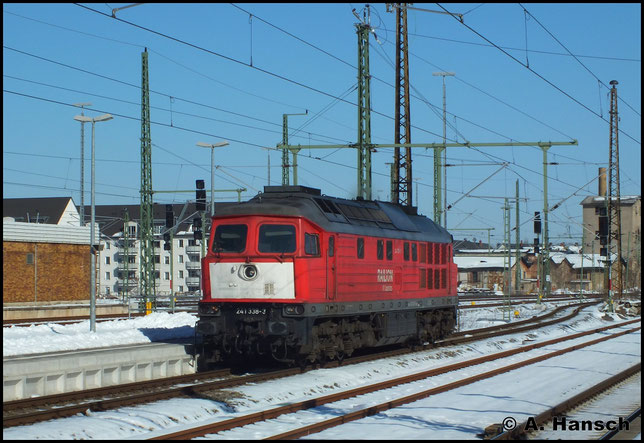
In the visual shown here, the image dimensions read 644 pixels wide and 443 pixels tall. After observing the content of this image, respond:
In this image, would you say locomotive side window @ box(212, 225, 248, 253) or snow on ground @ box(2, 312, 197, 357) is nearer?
locomotive side window @ box(212, 225, 248, 253)

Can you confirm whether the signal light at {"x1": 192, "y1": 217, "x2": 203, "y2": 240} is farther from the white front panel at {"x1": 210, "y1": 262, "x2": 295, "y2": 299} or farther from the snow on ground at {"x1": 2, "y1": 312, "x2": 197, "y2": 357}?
the white front panel at {"x1": 210, "y1": 262, "x2": 295, "y2": 299}

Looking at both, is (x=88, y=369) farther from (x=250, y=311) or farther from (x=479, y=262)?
(x=479, y=262)

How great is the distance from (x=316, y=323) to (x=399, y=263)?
5.49m

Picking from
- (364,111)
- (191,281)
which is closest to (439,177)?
(364,111)

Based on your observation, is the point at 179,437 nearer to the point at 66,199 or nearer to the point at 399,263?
the point at 399,263

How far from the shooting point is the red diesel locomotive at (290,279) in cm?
2122

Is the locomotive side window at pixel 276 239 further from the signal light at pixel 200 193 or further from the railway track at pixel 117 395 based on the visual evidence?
the signal light at pixel 200 193

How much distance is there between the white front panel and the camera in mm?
21234

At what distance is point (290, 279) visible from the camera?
69.5ft

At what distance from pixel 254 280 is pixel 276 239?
115cm

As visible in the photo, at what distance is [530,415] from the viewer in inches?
628

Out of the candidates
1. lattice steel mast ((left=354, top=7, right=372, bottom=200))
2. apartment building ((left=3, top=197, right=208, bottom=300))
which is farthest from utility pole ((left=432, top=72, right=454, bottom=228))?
apartment building ((left=3, top=197, right=208, bottom=300))

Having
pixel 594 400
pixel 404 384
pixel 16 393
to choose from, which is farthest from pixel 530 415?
pixel 16 393

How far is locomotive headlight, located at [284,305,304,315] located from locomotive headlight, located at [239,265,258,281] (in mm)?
1164
